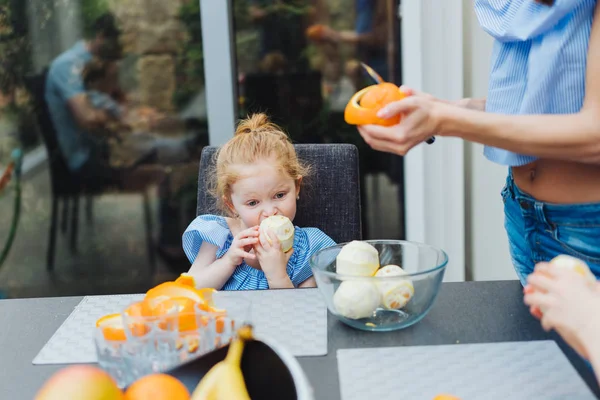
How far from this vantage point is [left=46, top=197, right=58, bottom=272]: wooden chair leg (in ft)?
10.3

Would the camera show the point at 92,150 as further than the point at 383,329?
Yes

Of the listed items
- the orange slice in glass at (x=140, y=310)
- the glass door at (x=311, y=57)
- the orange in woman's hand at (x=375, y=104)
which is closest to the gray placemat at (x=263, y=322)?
the orange slice in glass at (x=140, y=310)

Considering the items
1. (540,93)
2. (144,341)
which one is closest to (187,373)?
(144,341)

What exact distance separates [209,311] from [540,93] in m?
0.68

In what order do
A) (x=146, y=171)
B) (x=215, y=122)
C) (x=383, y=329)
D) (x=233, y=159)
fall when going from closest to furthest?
1. (x=383, y=329)
2. (x=233, y=159)
3. (x=215, y=122)
4. (x=146, y=171)

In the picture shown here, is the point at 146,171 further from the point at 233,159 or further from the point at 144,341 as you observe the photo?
the point at 144,341

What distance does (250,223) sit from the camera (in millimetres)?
1685

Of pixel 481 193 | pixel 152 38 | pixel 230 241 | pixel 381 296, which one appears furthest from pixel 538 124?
pixel 152 38

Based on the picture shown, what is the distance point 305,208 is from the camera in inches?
69.6

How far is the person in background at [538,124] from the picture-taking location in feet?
3.55

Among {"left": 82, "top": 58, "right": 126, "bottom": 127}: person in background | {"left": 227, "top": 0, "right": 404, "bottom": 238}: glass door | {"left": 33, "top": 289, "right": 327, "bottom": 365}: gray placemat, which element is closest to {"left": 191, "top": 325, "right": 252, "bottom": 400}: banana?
{"left": 33, "top": 289, "right": 327, "bottom": 365}: gray placemat

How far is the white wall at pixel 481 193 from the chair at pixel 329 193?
3.07ft

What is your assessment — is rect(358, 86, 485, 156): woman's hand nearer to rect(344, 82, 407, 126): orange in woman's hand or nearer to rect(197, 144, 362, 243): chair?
rect(344, 82, 407, 126): orange in woman's hand

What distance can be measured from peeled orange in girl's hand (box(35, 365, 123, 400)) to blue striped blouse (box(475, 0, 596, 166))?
2.88ft
